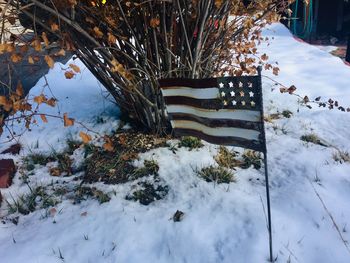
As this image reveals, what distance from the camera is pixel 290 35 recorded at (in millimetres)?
9852

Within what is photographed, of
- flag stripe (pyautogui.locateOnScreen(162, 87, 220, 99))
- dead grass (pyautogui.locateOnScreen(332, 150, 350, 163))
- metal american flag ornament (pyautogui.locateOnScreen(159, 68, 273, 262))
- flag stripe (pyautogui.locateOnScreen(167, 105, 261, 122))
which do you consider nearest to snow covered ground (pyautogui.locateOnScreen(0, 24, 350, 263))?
dead grass (pyautogui.locateOnScreen(332, 150, 350, 163))

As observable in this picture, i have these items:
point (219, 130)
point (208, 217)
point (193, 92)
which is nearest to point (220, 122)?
point (219, 130)

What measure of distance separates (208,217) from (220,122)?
0.79m

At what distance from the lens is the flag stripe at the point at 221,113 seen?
2535 mm

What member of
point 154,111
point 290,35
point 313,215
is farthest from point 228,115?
point 290,35

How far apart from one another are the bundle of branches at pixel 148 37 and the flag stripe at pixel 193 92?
482mm

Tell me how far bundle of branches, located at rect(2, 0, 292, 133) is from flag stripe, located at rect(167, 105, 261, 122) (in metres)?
0.59

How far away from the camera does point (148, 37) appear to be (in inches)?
144

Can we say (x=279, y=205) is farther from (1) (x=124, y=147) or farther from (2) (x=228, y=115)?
(1) (x=124, y=147)

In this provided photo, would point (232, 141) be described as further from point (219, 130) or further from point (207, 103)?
point (207, 103)

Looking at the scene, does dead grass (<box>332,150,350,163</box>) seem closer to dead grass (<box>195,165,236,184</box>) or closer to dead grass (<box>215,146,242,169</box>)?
dead grass (<box>215,146,242,169</box>)

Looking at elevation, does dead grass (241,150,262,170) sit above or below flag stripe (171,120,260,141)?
below

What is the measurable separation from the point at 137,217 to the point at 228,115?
44.7 inches

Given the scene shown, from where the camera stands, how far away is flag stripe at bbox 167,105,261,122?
8.32 feet
